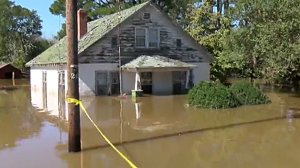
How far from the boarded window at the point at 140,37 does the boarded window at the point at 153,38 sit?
→ 17.1 inches

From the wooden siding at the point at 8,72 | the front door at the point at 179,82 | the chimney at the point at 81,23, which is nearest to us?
the front door at the point at 179,82

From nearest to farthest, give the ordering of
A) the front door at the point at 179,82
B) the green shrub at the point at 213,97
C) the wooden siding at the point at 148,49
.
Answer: the green shrub at the point at 213,97, the wooden siding at the point at 148,49, the front door at the point at 179,82

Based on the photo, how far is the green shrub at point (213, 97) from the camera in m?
20.9

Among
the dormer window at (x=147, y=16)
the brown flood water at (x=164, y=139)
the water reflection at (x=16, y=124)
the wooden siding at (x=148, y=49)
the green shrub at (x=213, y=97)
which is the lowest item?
the water reflection at (x=16, y=124)

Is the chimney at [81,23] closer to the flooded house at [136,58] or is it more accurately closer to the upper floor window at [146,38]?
the flooded house at [136,58]

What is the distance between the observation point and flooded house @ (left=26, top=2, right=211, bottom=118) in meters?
29.7

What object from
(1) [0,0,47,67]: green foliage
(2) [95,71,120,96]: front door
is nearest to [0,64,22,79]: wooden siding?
(1) [0,0,47,67]: green foliage

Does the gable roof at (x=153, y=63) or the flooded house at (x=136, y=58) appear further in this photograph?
the flooded house at (x=136, y=58)

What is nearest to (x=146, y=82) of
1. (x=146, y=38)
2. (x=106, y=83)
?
(x=106, y=83)

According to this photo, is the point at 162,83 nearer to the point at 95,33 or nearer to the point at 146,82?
the point at 146,82

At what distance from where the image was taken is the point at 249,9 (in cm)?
2469

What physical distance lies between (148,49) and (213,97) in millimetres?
11522

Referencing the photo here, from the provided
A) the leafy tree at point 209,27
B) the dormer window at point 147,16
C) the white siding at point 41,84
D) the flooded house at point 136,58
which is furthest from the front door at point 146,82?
the leafy tree at point 209,27

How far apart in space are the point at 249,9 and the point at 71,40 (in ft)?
52.0
